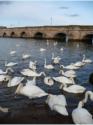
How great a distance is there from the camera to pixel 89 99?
11898 millimetres

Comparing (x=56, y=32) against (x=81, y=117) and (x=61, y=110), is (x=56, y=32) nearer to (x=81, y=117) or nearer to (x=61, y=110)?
(x=61, y=110)

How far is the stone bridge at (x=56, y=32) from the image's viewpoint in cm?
5656

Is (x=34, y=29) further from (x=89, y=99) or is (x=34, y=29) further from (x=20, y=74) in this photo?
(x=89, y=99)

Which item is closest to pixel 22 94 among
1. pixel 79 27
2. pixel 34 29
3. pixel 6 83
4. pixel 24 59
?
pixel 6 83

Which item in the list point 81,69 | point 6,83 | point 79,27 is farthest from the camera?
point 79,27

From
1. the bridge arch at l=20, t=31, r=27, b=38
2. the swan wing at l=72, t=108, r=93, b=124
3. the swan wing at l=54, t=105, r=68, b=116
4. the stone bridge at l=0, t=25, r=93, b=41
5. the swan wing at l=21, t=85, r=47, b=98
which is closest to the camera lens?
the swan wing at l=72, t=108, r=93, b=124

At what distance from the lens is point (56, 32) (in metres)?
61.6

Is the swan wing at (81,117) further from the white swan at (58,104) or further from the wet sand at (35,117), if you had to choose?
the wet sand at (35,117)

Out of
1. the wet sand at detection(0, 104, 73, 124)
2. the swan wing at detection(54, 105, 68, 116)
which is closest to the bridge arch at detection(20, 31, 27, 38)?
the wet sand at detection(0, 104, 73, 124)

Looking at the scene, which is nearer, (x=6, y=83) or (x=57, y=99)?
(x=57, y=99)

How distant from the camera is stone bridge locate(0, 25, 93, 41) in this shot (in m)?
56.6

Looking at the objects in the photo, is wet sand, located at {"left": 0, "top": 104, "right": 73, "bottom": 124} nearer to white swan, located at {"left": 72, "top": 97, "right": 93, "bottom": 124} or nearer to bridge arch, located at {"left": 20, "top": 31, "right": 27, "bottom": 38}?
white swan, located at {"left": 72, "top": 97, "right": 93, "bottom": 124}

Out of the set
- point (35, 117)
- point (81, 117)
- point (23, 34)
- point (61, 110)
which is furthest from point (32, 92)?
point (23, 34)

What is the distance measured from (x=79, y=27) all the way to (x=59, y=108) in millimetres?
48406
